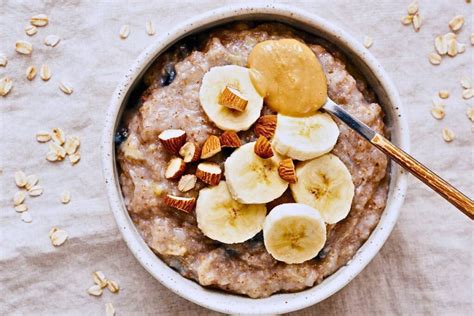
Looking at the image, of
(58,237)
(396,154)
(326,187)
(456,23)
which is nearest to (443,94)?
(456,23)

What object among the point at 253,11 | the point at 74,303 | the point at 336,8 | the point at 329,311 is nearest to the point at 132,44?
the point at 253,11

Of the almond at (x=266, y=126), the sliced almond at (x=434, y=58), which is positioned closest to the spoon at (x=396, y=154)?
the almond at (x=266, y=126)

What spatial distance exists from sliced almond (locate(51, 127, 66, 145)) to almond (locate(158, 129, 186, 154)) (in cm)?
60

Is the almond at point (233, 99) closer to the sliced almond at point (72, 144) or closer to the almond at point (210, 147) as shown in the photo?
the almond at point (210, 147)

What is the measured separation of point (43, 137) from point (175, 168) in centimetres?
69

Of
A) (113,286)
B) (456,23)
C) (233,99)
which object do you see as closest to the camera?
(233,99)

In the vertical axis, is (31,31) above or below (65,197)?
Answer: above

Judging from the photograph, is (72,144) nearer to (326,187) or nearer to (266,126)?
(266,126)

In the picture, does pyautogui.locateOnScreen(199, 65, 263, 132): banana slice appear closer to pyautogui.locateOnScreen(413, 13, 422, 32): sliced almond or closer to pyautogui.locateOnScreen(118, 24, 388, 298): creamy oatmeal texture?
pyautogui.locateOnScreen(118, 24, 388, 298): creamy oatmeal texture

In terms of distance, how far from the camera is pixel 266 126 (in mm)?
1879

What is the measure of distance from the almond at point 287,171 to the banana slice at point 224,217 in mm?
118

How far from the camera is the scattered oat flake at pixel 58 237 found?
2322mm

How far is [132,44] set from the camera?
2.36m

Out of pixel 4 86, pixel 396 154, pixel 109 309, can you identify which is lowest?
pixel 109 309
